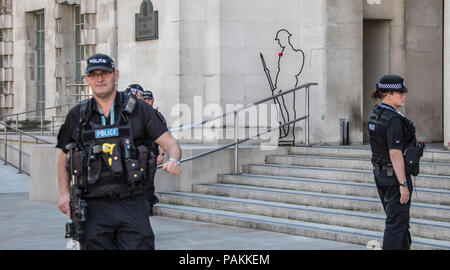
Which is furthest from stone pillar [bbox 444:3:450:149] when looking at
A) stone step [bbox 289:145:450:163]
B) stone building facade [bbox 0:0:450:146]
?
stone building facade [bbox 0:0:450:146]

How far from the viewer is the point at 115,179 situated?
18.5 feet

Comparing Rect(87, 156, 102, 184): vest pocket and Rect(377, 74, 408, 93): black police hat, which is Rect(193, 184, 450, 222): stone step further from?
Rect(87, 156, 102, 184): vest pocket

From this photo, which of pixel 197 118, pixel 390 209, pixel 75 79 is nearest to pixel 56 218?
pixel 197 118

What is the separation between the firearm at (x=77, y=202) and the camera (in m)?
5.58

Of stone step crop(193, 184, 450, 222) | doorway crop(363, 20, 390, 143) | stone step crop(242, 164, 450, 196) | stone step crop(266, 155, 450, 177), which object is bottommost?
stone step crop(193, 184, 450, 222)

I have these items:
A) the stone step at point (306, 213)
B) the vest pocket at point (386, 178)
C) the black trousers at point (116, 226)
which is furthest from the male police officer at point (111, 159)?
the stone step at point (306, 213)

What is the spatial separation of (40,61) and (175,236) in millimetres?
15614

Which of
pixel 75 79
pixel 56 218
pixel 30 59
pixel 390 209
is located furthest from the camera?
pixel 30 59

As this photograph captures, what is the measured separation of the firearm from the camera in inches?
220

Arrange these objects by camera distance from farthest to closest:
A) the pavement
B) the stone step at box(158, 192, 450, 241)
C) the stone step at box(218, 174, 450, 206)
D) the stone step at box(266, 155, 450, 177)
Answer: the stone step at box(266, 155, 450, 177), the stone step at box(218, 174, 450, 206), the pavement, the stone step at box(158, 192, 450, 241)

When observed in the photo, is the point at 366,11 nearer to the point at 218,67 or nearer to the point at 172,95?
the point at 218,67

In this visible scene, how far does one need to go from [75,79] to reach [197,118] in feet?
30.3

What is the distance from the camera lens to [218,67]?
14.0m

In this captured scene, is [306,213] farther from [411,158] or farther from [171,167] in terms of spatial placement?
[171,167]
